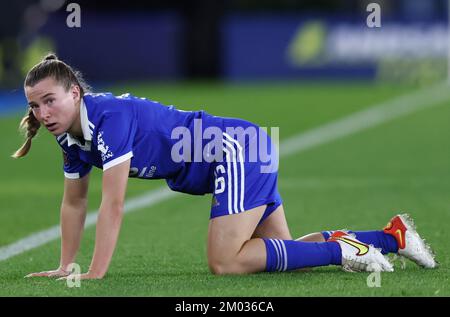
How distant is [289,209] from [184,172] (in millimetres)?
3330

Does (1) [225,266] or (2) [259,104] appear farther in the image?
(2) [259,104]

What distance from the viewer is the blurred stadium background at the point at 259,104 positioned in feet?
22.5

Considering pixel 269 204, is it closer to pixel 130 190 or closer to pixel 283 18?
pixel 130 190

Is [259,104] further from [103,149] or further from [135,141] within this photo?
[103,149]

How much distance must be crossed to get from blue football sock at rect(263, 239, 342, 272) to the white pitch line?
1.93m

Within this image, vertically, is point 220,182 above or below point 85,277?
above

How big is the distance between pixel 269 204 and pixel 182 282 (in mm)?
878

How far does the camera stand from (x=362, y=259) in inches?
259

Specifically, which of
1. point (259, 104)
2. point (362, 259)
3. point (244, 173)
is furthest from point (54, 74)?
point (259, 104)

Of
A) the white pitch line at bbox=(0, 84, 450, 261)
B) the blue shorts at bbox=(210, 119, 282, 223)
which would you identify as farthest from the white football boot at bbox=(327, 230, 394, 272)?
the white pitch line at bbox=(0, 84, 450, 261)

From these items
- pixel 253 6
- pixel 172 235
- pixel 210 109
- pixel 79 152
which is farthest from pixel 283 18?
pixel 79 152

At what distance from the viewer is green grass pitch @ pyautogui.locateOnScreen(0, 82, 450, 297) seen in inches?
243

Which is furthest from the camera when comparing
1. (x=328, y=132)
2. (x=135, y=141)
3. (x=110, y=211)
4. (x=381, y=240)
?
(x=328, y=132)

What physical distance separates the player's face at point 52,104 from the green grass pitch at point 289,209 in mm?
855
